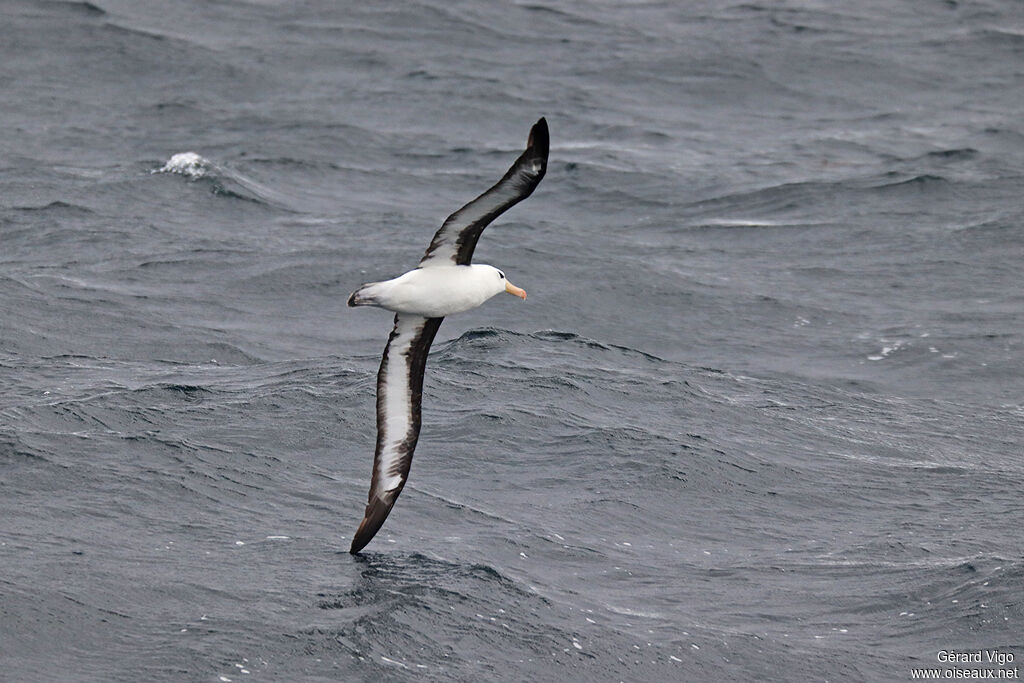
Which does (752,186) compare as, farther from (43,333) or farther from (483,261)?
(43,333)

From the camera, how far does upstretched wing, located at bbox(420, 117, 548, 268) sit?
11391 millimetres

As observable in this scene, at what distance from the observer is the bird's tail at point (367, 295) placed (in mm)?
A: 12156

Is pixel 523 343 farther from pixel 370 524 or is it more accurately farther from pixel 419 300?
pixel 419 300

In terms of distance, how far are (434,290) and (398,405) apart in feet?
4.58

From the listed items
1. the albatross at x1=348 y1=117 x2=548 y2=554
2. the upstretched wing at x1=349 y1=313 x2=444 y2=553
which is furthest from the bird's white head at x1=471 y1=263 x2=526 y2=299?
the upstretched wing at x1=349 y1=313 x2=444 y2=553

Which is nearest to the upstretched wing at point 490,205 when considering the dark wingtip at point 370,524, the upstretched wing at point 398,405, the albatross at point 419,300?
the albatross at point 419,300

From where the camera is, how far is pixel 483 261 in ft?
76.3

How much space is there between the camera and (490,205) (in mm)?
11953

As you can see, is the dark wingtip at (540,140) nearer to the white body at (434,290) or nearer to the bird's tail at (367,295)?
the white body at (434,290)

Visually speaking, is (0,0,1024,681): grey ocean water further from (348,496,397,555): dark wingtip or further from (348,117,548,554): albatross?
(348,117,548,554): albatross

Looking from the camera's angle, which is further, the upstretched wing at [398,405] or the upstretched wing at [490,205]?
the upstretched wing at [398,405]

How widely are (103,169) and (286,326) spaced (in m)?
7.65

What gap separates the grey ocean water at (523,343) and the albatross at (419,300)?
2.21 ft

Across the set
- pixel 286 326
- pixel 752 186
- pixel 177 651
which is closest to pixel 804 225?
pixel 752 186
